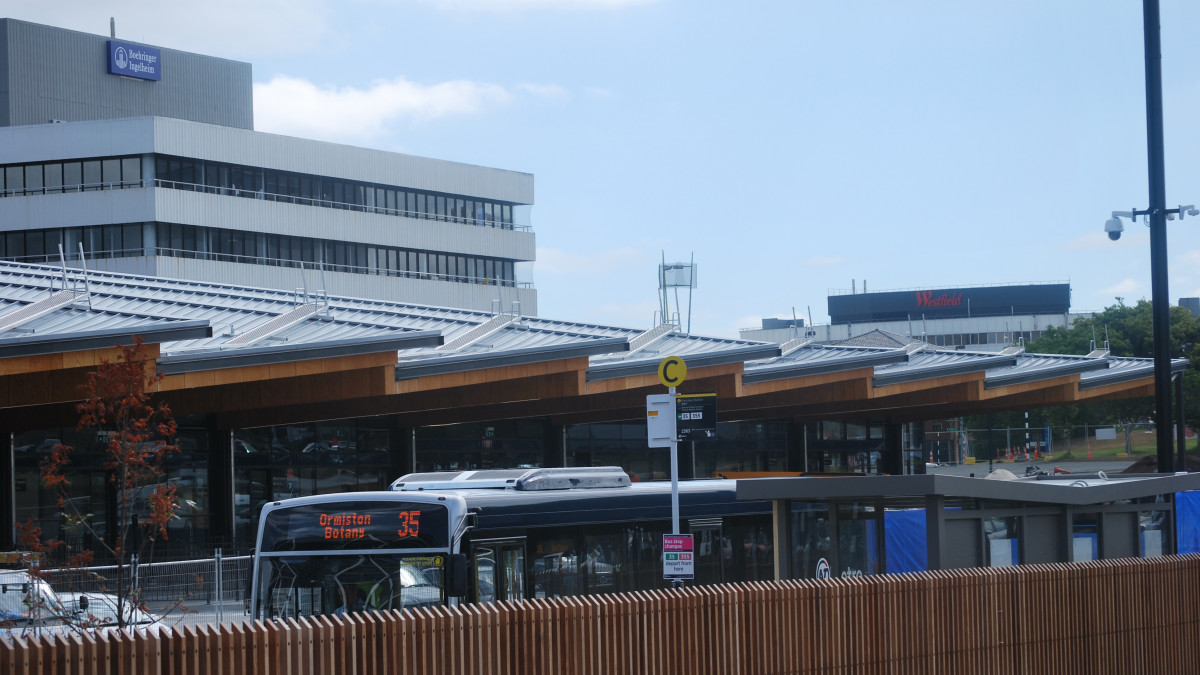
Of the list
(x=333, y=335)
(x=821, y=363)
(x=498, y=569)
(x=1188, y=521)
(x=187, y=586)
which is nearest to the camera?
(x=498, y=569)

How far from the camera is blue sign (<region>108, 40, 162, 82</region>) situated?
226ft

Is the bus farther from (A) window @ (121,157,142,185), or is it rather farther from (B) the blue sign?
(B) the blue sign

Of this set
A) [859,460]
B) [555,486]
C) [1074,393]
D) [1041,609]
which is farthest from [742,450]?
[1041,609]

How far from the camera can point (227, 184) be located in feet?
205

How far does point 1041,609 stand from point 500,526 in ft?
19.7

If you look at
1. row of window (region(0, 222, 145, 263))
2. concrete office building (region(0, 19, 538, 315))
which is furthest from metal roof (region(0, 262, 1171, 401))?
row of window (region(0, 222, 145, 263))

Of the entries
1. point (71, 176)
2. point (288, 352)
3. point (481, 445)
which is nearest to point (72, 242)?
point (71, 176)

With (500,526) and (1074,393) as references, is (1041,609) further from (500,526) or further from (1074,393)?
(1074,393)

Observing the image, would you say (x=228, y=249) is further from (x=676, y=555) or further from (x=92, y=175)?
(x=676, y=555)

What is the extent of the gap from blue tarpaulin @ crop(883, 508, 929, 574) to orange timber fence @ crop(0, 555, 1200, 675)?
2515mm

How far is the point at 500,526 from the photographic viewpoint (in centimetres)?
1571

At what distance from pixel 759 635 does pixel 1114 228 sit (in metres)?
14.8

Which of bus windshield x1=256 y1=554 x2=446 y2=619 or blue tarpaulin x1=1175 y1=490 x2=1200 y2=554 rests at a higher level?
bus windshield x1=256 y1=554 x2=446 y2=619

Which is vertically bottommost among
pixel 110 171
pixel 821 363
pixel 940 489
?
pixel 940 489
